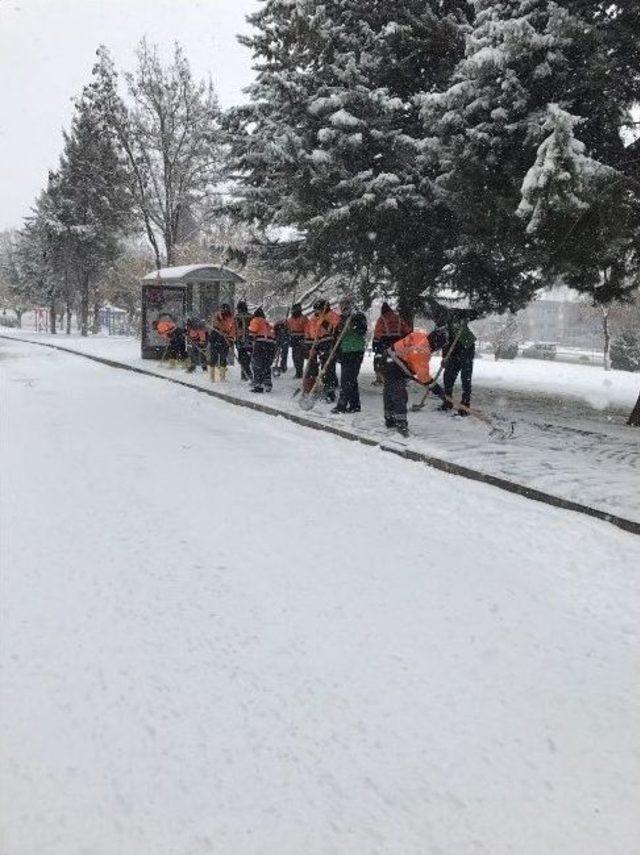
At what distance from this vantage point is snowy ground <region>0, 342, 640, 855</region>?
2.30 meters

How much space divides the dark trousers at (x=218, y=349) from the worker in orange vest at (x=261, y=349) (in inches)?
68.0

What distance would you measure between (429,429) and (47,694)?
7.38m

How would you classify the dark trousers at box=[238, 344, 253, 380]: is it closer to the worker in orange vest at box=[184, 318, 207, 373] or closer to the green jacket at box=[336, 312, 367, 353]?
the worker in orange vest at box=[184, 318, 207, 373]

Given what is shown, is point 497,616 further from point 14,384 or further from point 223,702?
point 14,384

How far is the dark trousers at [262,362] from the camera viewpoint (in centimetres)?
1355

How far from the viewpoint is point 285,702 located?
9.63 ft

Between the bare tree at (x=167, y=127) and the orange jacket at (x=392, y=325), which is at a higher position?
the bare tree at (x=167, y=127)

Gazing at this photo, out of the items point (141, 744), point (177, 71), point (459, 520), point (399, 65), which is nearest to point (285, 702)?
point (141, 744)

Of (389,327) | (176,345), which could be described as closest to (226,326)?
(176,345)

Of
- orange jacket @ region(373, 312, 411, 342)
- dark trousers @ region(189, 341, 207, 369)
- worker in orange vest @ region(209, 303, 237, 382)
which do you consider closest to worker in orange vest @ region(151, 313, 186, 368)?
dark trousers @ region(189, 341, 207, 369)

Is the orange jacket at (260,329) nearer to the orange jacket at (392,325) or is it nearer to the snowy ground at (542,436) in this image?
the snowy ground at (542,436)

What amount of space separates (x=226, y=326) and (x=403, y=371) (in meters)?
6.87

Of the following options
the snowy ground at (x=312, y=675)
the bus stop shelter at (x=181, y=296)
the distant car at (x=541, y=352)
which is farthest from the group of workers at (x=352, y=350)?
the distant car at (x=541, y=352)

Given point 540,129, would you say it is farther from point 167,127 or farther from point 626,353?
point 626,353
